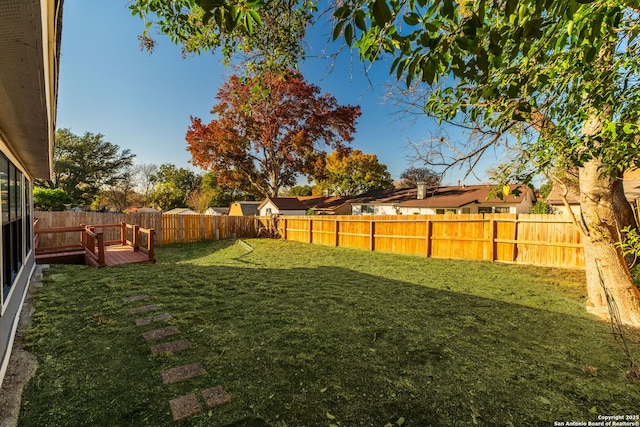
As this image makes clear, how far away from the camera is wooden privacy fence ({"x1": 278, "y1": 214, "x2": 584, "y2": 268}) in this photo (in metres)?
7.57

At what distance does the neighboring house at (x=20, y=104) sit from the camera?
1195mm

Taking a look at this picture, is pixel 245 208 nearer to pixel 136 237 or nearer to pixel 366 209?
pixel 366 209

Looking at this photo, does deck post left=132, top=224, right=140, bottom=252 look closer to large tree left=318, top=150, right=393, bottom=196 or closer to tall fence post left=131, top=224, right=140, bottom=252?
tall fence post left=131, top=224, right=140, bottom=252

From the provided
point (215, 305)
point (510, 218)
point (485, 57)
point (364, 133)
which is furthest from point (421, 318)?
point (364, 133)

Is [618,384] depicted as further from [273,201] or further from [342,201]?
[342,201]

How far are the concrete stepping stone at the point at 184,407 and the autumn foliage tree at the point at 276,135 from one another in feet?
66.2

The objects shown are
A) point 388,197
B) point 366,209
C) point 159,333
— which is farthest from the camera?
point 366,209

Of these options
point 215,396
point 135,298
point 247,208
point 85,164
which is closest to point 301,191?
point 247,208

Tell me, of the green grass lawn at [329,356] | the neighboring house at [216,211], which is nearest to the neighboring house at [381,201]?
the neighboring house at [216,211]

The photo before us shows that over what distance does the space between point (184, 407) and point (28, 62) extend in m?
2.34

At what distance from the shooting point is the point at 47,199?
663 inches

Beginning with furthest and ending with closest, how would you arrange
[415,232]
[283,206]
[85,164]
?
[85,164] < [283,206] < [415,232]

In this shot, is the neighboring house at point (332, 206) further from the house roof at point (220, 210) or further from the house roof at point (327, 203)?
the house roof at point (220, 210)

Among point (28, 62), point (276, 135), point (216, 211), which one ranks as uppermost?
point (276, 135)
